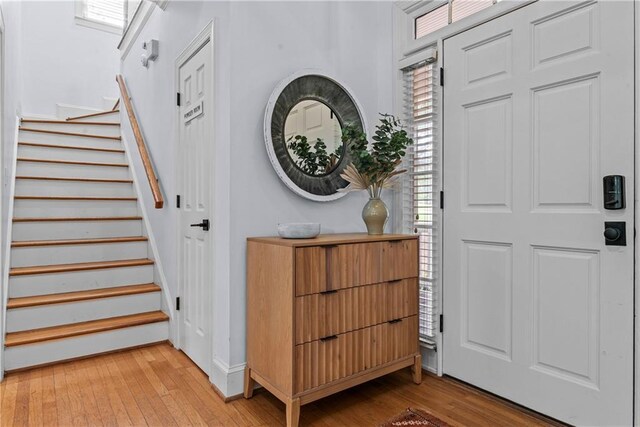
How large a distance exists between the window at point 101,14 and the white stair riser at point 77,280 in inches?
172

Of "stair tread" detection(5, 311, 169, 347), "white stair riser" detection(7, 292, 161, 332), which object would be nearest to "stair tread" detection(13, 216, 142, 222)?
"white stair riser" detection(7, 292, 161, 332)

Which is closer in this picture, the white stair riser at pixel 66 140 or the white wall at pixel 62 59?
the white stair riser at pixel 66 140

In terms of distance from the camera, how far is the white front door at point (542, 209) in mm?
1635

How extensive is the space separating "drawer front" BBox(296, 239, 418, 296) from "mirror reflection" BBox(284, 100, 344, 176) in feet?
2.05

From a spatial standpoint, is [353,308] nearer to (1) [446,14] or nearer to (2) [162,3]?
(1) [446,14]

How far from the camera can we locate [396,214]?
2635 millimetres

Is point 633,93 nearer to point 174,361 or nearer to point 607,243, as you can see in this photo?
point 607,243

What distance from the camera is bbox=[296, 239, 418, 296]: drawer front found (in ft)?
5.87

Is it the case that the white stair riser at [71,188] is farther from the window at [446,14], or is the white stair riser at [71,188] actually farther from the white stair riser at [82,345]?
the window at [446,14]

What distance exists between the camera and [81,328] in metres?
2.65

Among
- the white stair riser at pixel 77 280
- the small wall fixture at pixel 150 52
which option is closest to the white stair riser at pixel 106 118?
the small wall fixture at pixel 150 52

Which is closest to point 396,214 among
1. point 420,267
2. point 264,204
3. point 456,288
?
point 420,267

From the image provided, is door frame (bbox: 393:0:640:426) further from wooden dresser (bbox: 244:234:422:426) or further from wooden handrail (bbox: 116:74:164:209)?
wooden handrail (bbox: 116:74:164:209)

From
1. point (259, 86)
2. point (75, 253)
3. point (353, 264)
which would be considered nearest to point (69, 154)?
point (75, 253)
